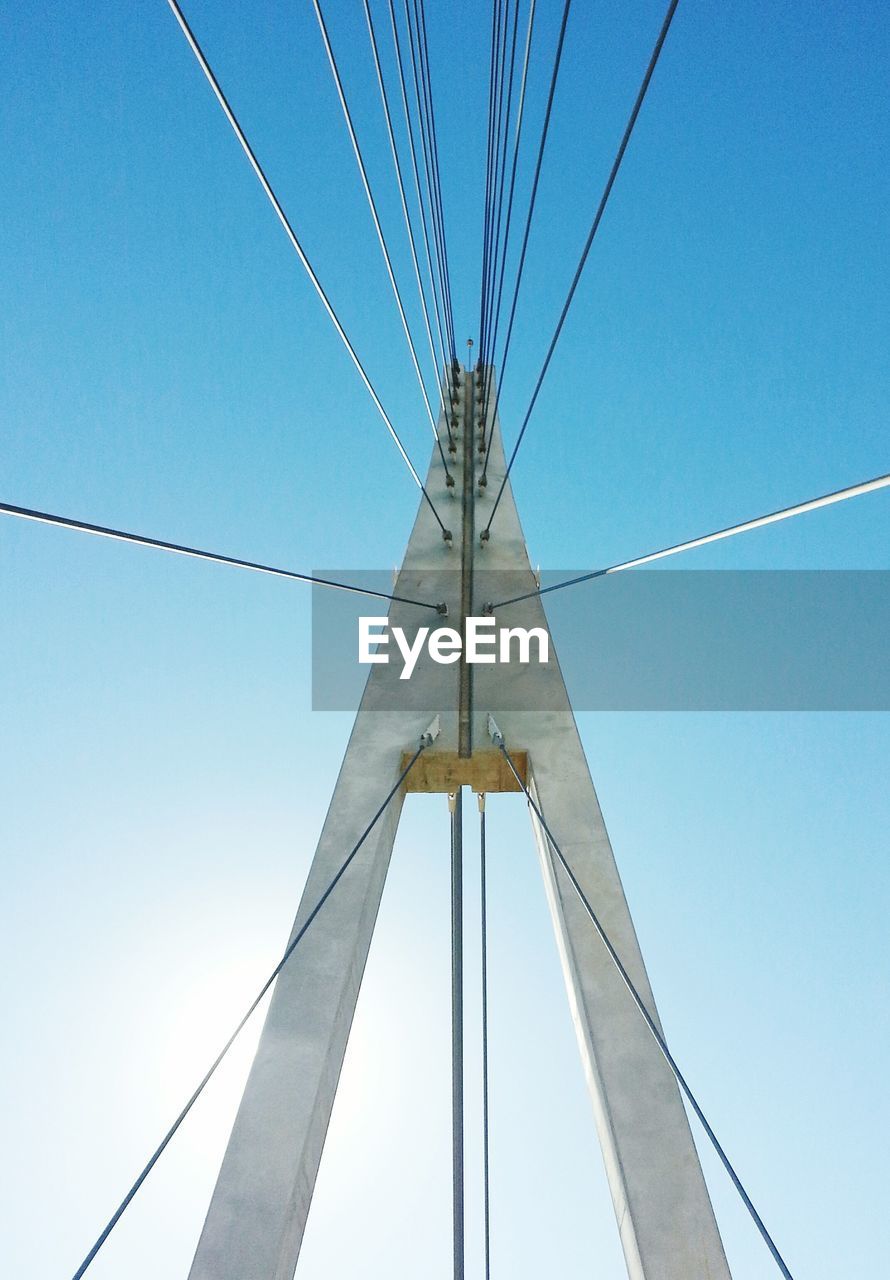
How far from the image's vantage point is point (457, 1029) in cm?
540

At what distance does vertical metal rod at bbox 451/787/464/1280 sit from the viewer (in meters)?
4.57

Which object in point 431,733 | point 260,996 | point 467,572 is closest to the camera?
point 260,996

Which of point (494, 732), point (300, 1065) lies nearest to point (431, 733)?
point (494, 732)

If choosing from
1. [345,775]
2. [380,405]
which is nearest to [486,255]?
[380,405]

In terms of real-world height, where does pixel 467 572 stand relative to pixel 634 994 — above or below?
above

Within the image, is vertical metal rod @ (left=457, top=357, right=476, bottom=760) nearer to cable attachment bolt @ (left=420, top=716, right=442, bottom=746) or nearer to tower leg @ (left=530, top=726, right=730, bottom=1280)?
cable attachment bolt @ (left=420, top=716, right=442, bottom=746)

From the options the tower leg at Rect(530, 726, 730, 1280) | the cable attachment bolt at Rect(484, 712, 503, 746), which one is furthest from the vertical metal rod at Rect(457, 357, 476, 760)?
the tower leg at Rect(530, 726, 730, 1280)

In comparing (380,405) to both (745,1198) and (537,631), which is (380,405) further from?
(745,1198)

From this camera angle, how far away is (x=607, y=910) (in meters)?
5.20

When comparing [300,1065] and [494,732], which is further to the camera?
[494,732]

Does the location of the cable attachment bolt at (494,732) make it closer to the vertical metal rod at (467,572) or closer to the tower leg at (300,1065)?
the vertical metal rod at (467,572)

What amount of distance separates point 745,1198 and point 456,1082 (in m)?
2.14

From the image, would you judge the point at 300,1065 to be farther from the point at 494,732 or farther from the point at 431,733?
the point at 494,732

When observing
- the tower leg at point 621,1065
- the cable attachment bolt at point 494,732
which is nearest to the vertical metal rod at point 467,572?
the cable attachment bolt at point 494,732
